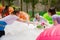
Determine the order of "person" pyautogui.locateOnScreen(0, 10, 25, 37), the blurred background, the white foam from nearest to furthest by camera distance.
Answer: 1. "person" pyautogui.locateOnScreen(0, 10, 25, 37)
2. the white foam
3. the blurred background

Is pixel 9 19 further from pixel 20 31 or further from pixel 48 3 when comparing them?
pixel 48 3

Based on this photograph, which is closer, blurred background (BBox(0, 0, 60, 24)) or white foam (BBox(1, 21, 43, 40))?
white foam (BBox(1, 21, 43, 40))

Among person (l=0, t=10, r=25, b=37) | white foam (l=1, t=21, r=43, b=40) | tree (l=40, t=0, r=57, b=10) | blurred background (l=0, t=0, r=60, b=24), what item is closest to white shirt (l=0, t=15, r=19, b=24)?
person (l=0, t=10, r=25, b=37)

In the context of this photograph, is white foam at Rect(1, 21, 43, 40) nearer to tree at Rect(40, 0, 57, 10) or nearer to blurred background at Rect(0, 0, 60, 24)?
blurred background at Rect(0, 0, 60, 24)

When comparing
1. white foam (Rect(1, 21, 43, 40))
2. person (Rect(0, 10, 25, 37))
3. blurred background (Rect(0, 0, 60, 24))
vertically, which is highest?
person (Rect(0, 10, 25, 37))

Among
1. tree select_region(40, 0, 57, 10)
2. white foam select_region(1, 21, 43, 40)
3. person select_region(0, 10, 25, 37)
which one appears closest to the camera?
person select_region(0, 10, 25, 37)

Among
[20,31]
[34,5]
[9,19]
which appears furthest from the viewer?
[34,5]

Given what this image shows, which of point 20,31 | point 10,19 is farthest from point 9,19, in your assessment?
point 20,31

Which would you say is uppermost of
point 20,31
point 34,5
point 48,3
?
point 20,31

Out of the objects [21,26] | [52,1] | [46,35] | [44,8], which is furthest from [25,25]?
[52,1]

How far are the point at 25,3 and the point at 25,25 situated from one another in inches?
334

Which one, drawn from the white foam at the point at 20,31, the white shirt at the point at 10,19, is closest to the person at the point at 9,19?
the white shirt at the point at 10,19

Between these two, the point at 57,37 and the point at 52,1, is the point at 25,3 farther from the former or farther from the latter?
the point at 57,37

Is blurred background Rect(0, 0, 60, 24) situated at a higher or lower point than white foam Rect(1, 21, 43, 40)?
lower
